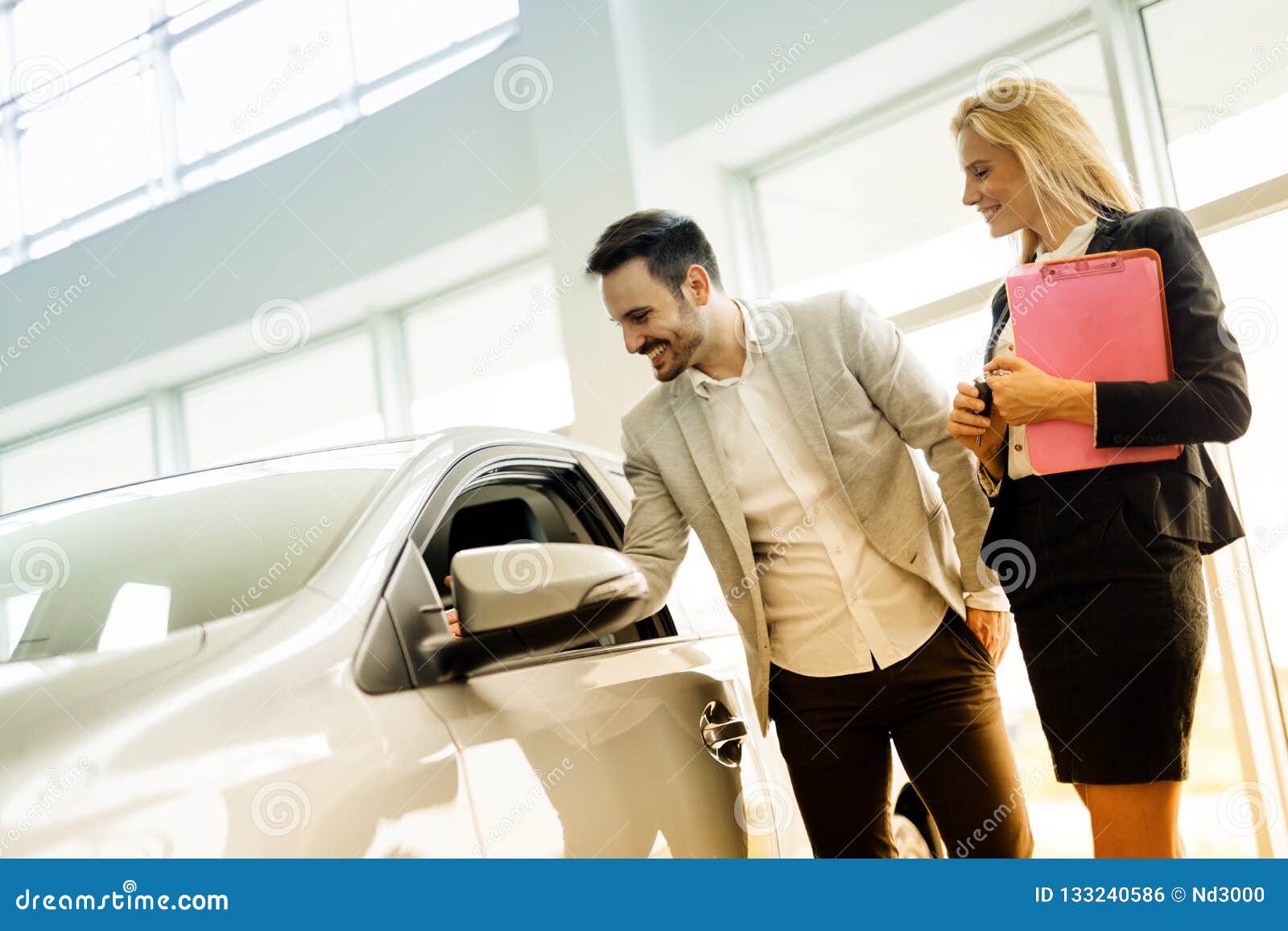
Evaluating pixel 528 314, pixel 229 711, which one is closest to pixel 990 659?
pixel 229 711

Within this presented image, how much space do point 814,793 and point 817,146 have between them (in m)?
3.49

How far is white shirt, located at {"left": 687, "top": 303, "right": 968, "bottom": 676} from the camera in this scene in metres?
1.55

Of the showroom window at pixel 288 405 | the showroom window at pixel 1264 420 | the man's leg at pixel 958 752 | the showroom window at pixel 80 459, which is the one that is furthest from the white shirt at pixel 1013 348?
the showroom window at pixel 80 459

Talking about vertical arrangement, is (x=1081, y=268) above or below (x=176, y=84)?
below

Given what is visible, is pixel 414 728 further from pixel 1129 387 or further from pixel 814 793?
pixel 1129 387

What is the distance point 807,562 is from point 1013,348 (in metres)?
0.46

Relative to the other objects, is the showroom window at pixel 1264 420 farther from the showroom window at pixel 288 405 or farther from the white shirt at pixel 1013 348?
the showroom window at pixel 288 405

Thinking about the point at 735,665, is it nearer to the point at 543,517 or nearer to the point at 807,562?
the point at 807,562

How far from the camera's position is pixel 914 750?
5.05ft

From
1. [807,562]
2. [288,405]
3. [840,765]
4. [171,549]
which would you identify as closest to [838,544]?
[807,562]

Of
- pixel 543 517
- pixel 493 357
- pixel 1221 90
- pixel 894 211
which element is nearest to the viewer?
pixel 543 517

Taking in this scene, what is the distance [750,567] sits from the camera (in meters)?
1.58

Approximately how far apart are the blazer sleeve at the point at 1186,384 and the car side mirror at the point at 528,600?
0.59 metres

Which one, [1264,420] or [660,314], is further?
[1264,420]
